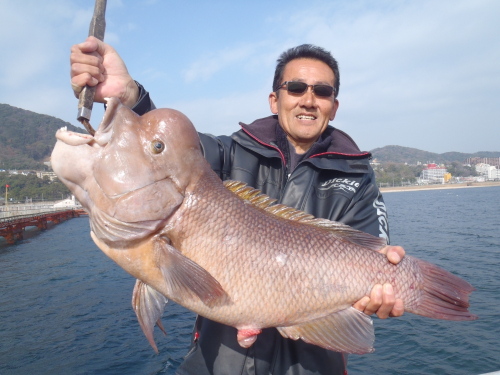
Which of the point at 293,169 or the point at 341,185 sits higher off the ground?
the point at 293,169

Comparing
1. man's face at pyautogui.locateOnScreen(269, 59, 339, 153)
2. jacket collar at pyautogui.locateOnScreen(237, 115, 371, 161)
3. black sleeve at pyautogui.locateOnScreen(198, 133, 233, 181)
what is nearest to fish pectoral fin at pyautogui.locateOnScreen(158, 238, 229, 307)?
black sleeve at pyautogui.locateOnScreen(198, 133, 233, 181)

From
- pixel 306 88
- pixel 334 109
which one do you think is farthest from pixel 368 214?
pixel 306 88

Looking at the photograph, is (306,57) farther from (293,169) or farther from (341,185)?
(341,185)

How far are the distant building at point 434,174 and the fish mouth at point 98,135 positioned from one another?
18281cm

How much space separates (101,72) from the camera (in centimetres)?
241

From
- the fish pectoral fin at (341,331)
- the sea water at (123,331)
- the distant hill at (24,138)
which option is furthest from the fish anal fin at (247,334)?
the distant hill at (24,138)

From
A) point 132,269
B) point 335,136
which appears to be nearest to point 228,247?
point 132,269

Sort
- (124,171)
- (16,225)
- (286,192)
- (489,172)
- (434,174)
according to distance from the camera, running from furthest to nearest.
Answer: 1. (489,172)
2. (434,174)
3. (16,225)
4. (286,192)
5. (124,171)

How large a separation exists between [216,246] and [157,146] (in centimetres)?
77

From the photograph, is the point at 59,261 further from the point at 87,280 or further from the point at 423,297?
the point at 423,297

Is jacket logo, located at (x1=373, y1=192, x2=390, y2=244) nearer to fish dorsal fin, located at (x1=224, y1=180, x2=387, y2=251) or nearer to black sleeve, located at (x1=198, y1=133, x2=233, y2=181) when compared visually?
fish dorsal fin, located at (x1=224, y1=180, x2=387, y2=251)

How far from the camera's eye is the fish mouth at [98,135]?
1.99m

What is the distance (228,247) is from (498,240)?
27.5 m

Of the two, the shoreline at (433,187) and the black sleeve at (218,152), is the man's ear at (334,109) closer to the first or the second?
the black sleeve at (218,152)
